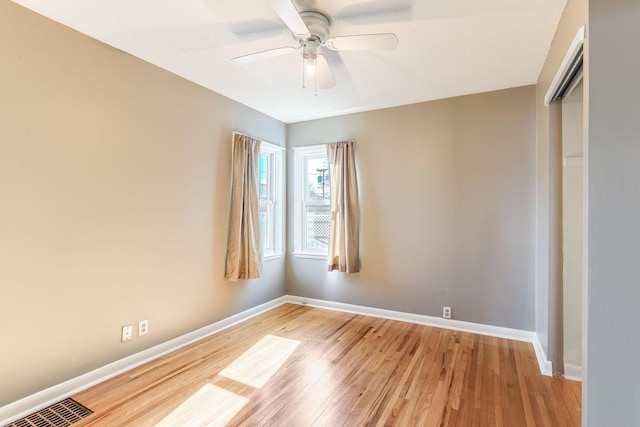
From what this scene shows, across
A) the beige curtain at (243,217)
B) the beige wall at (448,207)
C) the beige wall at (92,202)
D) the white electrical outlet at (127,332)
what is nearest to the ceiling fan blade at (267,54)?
the beige wall at (92,202)

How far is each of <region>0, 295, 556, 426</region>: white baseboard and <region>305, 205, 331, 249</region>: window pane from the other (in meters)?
0.80

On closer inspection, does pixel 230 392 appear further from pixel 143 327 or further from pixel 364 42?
pixel 364 42

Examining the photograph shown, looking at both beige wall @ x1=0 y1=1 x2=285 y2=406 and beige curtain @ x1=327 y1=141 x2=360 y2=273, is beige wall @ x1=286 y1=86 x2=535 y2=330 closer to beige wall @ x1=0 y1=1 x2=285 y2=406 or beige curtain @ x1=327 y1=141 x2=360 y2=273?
beige curtain @ x1=327 y1=141 x2=360 y2=273

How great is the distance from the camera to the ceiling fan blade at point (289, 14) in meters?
1.53

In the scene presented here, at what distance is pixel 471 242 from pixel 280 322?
93.1 inches

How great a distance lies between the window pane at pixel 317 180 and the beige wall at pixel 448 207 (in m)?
0.41

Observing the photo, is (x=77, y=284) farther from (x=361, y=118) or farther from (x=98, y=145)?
(x=361, y=118)

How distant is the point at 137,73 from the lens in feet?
8.50

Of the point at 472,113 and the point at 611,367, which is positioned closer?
Result: the point at 611,367

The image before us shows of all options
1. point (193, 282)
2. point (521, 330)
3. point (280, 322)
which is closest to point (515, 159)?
point (521, 330)

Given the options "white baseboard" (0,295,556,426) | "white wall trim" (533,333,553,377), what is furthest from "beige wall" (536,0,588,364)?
"white baseboard" (0,295,556,426)

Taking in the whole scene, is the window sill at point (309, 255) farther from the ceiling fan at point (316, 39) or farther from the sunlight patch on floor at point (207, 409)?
the ceiling fan at point (316, 39)

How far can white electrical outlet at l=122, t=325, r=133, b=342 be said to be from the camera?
2.51 m

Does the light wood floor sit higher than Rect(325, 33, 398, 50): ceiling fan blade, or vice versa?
Rect(325, 33, 398, 50): ceiling fan blade
